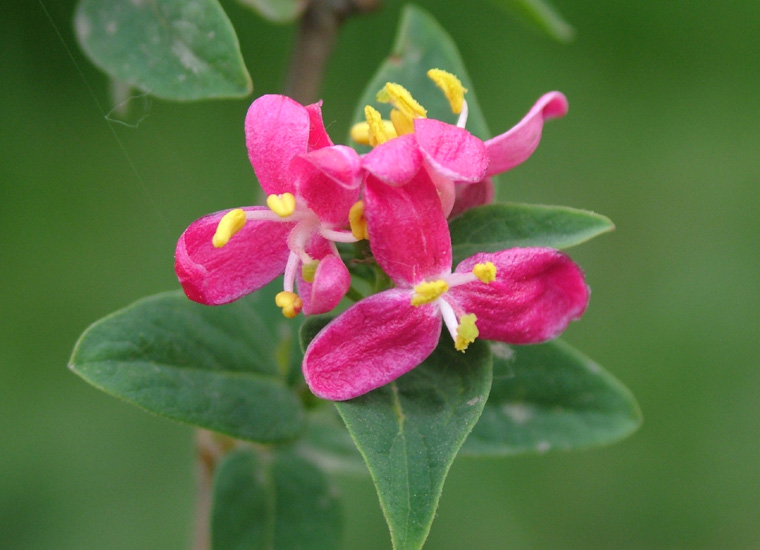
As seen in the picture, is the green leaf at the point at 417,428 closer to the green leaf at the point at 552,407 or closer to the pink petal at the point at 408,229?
the pink petal at the point at 408,229

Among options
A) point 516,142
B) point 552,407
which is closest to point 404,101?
point 516,142

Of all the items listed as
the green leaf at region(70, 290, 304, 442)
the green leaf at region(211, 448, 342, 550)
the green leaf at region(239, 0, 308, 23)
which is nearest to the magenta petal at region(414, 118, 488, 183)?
the green leaf at region(70, 290, 304, 442)

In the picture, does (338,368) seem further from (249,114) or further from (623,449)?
(623,449)

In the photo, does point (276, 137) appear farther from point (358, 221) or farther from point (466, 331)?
point (466, 331)

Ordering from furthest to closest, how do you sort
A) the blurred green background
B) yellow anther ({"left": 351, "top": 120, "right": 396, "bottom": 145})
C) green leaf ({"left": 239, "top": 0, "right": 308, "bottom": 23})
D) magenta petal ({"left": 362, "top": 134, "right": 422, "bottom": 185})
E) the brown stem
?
1. the blurred green background
2. the brown stem
3. green leaf ({"left": 239, "top": 0, "right": 308, "bottom": 23})
4. yellow anther ({"left": 351, "top": 120, "right": 396, "bottom": 145})
5. magenta petal ({"left": 362, "top": 134, "right": 422, "bottom": 185})

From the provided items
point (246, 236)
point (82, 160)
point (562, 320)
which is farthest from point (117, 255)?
point (562, 320)

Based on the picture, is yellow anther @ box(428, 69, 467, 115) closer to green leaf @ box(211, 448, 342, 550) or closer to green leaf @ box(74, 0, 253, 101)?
green leaf @ box(74, 0, 253, 101)
